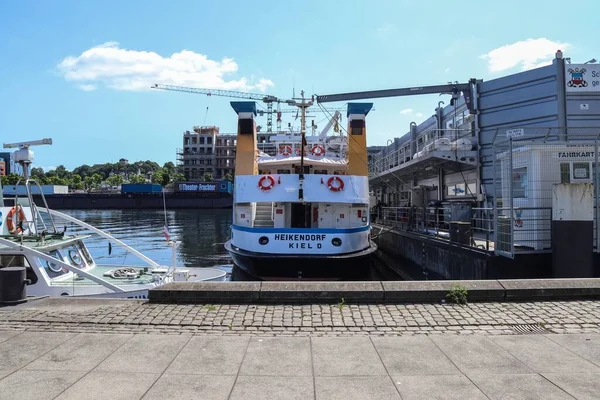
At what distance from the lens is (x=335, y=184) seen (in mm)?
14812

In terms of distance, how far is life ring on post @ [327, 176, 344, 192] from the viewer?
582 inches

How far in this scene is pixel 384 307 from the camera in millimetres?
7340

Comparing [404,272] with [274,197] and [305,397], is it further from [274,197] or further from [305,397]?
[305,397]

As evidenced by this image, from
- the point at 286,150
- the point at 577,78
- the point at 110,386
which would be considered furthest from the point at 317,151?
the point at 110,386

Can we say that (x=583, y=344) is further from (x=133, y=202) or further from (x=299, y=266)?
(x=133, y=202)

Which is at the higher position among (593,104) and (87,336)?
(593,104)

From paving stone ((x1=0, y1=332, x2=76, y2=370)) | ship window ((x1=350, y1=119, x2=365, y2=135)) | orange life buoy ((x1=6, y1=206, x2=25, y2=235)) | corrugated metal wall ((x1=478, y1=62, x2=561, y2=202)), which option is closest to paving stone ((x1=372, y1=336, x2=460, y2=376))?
paving stone ((x1=0, y1=332, x2=76, y2=370))

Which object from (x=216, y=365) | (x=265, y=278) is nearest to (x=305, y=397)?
(x=216, y=365)

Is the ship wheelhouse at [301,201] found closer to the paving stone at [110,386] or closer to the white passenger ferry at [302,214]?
the white passenger ferry at [302,214]

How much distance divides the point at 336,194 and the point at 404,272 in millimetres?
5922

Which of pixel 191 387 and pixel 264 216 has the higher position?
pixel 264 216

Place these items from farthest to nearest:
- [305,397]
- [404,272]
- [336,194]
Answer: [404,272] → [336,194] → [305,397]

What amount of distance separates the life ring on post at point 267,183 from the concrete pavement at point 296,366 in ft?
29.6

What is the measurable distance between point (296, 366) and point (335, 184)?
1016cm
